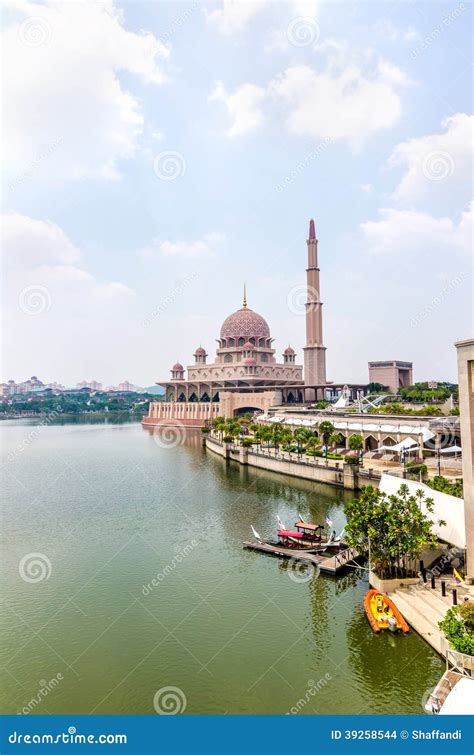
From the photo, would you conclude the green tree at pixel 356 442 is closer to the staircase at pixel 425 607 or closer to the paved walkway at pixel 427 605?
the paved walkway at pixel 427 605

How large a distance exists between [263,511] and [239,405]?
5363cm

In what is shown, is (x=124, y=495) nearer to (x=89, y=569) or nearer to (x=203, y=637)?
(x=89, y=569)

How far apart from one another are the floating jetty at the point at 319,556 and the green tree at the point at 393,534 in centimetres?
214

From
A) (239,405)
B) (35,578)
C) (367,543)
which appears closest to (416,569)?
(367,543)

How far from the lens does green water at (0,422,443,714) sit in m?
13.9

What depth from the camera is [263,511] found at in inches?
1286

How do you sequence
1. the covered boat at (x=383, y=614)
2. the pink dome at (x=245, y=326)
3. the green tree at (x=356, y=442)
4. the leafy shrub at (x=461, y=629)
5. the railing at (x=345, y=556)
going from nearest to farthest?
the leafy shrub at (x=461, y=629) < the covered boat at (x=383, y=614) < the railing at (x=345, y=556) < the green tree at (x=356, y=442) < the pink dome at (x=245, y=326)

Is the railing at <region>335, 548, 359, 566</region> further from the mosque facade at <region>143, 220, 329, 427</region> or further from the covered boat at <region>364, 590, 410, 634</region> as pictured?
the mosque facade at <region>143, 220, 329, 427</region>

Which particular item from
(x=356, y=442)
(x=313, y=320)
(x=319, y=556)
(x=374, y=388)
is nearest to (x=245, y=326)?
(x=313, y=320)

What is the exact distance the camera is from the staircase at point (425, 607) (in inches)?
609

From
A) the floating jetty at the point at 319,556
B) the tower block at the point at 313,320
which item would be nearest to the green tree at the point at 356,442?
the floating jetty at the point at 319,556

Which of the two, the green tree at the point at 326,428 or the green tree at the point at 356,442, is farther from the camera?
the green tree at the point at 326,428

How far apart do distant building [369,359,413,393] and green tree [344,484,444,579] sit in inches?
3615

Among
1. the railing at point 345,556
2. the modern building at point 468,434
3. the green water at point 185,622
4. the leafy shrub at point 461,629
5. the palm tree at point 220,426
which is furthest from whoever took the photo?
the palm tree at point 220,426
